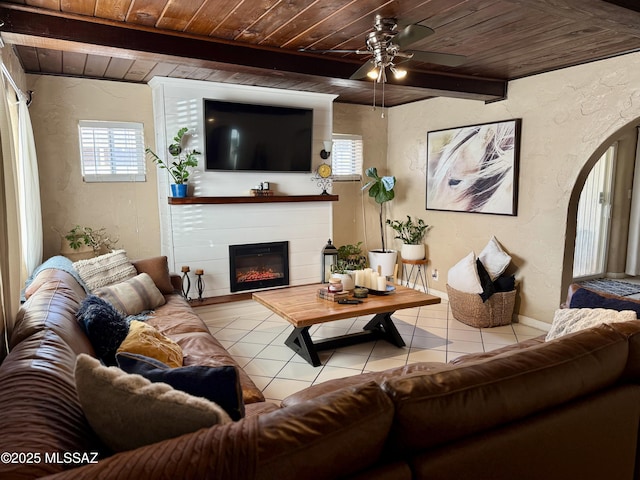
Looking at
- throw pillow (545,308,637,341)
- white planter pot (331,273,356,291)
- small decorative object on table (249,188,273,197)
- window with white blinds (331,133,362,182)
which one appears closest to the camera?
throw pillow (545,308,637,341)

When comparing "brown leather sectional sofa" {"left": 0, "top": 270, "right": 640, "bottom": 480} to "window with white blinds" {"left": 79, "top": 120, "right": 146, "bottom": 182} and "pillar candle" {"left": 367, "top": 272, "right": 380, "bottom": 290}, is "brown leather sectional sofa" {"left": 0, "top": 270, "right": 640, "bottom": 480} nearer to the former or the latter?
"pillar candle" {"left": 367, "top": 272, "right": 380, "bottom": 290}

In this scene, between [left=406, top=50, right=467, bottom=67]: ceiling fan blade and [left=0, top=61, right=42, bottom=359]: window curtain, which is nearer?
[left=0, top=61, right=42, bottom=359]: window curtain

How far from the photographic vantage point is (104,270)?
11.6 ft

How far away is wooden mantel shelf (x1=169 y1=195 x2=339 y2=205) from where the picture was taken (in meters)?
4.58

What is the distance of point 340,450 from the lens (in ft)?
3.45

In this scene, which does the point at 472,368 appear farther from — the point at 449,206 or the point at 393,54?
the point at 449,206

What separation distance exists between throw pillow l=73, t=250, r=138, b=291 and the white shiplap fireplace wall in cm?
102

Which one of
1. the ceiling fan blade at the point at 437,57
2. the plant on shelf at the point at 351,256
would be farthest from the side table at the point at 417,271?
the ceiling fan blade at the point at 437,57

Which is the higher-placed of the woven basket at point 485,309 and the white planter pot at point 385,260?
the white planter pot at point 385,260

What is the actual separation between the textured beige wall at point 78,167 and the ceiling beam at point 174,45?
1.72 m

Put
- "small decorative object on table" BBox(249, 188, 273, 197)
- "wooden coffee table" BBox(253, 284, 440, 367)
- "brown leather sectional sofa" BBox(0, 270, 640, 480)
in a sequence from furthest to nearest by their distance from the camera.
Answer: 1. "small decorative object on table" BBox(249, 188, 273, 197)
2. "wooden coffee table" BBox(253, 284, 440, 367)
3. "brown leather sectional sofa" BBox(0, 270, 640, 480)

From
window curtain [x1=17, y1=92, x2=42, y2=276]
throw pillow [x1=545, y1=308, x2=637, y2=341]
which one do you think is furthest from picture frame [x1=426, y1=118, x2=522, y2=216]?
window curtain [x1=17, y1=92, x2=42, y2=276]

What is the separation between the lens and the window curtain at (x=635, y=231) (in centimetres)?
612

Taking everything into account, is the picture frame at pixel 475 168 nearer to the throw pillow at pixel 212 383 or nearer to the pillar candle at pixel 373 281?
the pillar candle at pixel 373 281
